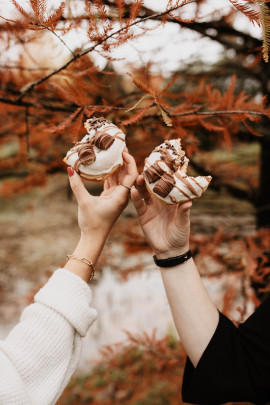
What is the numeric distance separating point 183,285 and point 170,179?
1.62 ft

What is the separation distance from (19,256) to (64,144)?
18.8 feet

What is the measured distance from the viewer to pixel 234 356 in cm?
148

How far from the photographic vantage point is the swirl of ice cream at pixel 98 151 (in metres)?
1.66

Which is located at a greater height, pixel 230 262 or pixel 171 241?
pixel 171 241

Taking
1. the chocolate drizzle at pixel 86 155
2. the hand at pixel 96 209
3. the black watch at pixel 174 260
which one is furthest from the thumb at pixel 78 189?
the black watch at pixel 174 260

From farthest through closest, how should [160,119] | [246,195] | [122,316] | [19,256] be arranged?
[19,256]
[122,316]
[246,195]
[160,119]

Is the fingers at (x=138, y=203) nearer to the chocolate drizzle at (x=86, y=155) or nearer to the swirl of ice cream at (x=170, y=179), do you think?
the swirl of ice cream at (x=170, y=179)

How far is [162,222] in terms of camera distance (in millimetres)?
1696

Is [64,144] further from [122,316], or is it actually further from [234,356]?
[122,316]

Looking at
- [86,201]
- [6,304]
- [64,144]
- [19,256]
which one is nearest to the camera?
[86,201]

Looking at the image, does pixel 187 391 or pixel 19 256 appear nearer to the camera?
pixel 187 391

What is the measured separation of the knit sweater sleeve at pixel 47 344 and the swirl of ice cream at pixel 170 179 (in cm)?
55

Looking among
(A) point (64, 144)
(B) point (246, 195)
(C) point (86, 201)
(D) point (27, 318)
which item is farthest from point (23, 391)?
(B) point (246, 195)

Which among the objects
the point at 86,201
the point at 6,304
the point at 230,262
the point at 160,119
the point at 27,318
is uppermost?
the point at 160,119
